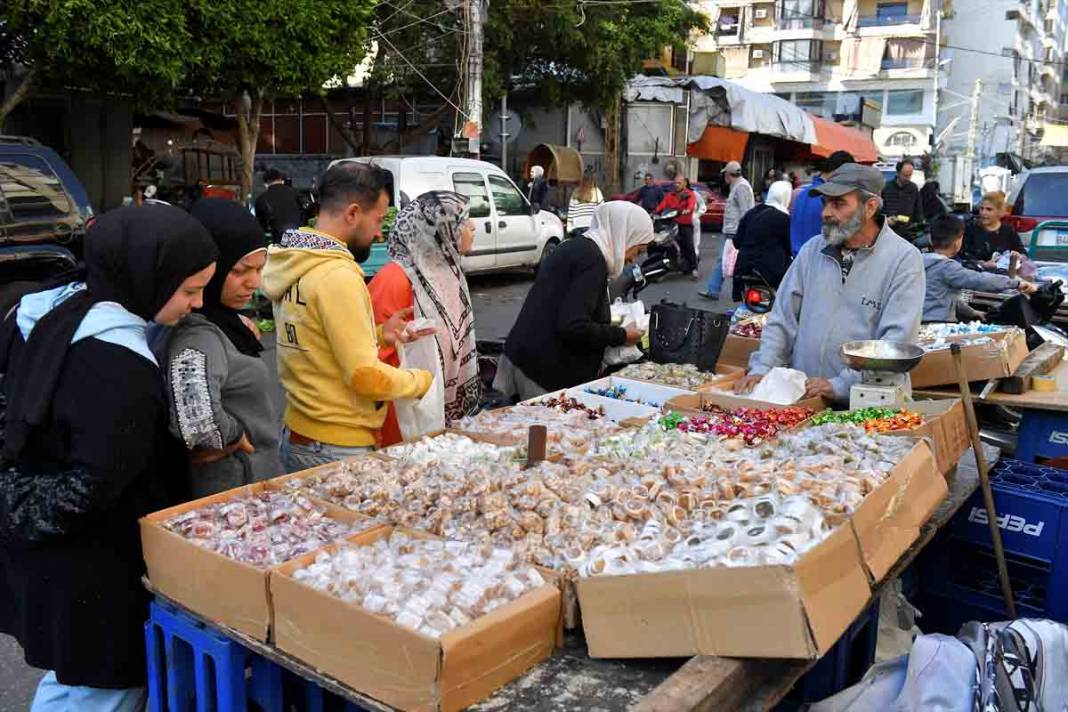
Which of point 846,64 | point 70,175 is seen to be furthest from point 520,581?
point 846,64

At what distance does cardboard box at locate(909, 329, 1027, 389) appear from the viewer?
4.34 metres

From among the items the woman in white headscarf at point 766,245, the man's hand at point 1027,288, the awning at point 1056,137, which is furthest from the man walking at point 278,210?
the awning at point 1056,137

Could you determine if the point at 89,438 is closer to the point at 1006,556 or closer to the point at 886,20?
the point at 1006,556

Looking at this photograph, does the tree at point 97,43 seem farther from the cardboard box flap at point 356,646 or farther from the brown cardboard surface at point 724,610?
the brown cardboard surface at point 724,610

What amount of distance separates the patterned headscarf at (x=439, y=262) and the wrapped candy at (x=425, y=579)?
161 cm

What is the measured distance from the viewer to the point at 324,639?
1988 mm

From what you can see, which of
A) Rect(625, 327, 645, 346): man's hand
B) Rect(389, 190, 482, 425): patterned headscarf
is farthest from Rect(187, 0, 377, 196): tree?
Rect(389, 190, 482, 425): patterned headscarf

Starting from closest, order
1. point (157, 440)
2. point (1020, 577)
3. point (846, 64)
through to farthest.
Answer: point (157, 440) → point (1020, 577) → point (846, 64)

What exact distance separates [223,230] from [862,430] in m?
2.17

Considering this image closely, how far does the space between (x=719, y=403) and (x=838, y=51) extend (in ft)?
200

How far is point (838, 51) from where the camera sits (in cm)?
5834

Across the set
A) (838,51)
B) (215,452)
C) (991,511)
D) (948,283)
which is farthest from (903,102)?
(215,452)

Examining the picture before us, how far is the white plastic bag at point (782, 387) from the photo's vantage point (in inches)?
155

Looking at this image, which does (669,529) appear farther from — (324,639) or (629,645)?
(324,639)
